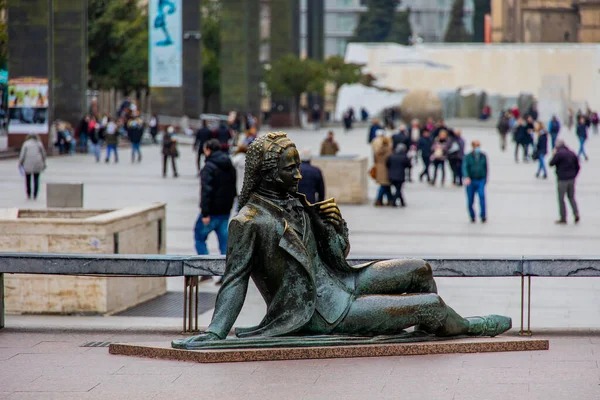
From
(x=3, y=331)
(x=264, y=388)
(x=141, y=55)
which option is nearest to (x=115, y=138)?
(x=141, y=55)

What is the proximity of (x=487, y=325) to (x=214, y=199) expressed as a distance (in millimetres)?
6916

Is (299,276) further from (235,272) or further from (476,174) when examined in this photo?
(476,174)

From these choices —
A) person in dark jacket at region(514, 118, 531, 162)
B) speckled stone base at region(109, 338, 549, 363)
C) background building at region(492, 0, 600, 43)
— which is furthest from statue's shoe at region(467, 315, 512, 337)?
background building at region(492, 0, 600, 43)

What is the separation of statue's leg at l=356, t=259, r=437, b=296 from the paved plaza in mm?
447

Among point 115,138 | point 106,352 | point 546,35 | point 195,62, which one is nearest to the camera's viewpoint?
point 106,352

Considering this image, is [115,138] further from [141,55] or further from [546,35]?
[546,35]

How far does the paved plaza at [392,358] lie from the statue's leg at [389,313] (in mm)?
222

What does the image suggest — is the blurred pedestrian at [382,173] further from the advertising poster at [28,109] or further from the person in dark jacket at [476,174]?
the advertising poster at [28,109]

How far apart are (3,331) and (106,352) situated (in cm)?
132

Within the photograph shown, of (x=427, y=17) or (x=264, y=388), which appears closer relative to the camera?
(x=264, y=388)

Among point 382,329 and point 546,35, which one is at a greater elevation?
point 546,35

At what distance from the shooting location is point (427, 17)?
136 metres

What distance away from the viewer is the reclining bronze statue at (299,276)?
7.46m

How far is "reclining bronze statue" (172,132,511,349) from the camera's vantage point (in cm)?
746
